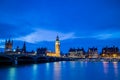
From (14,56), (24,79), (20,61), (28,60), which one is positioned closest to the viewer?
(24,79)

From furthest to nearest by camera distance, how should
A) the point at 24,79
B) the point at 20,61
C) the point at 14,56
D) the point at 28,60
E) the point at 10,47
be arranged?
the point at 10,47, the point at 28,60, the point at 20,61, the point at 14,56, the point at 24,79

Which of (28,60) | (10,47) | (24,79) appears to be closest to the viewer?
(24,79)

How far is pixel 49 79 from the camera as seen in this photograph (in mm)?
47938

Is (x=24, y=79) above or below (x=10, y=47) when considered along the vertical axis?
below

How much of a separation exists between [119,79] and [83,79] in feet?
22.7

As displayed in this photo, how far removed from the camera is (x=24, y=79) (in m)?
47.0

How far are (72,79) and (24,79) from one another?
9.32 metres

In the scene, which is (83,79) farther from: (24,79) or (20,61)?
(20,61)

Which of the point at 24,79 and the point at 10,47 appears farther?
the point at 10,47

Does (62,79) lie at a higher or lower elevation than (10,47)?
lower

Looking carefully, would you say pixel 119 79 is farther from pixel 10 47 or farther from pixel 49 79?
pixel 10 47

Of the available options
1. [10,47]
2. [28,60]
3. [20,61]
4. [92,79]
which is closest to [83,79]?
[92,79]

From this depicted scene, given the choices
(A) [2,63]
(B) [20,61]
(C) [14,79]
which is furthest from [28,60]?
(C) [14,79]

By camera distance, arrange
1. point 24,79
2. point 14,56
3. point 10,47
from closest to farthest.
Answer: point 24,79 → point 14,56 → point 10,47
